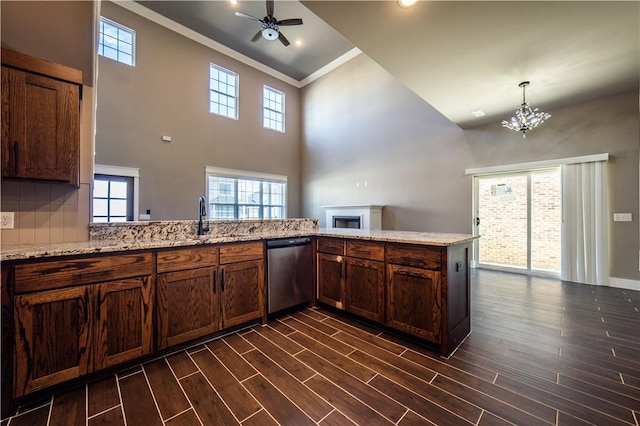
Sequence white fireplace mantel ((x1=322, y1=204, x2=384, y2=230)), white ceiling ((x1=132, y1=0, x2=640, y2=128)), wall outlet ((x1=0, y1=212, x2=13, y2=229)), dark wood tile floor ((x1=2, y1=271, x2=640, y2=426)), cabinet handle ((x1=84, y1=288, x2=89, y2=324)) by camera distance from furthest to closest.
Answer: white fireplace mantel ((x1=322, y1=204, x2=384, y2=230))
white ceiling ((x1=132, y1=0, x2=640, y2=128))
wall outlet ((x1=0, y1=212, x2=13, y2=229))
cabinet handle ((x1=84, y1=288, x2=89, y2=324))
dark wood tile floor ((x1=2, y1=271, x2=640, y2=426))

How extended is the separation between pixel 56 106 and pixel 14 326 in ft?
4.83

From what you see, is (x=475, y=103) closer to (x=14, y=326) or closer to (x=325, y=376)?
(x=325, y=376)

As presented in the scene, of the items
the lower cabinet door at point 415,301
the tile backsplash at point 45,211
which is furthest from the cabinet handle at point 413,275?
the tile backsplash at point 45,211

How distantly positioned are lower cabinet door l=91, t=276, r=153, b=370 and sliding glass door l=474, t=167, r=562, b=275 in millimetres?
5409

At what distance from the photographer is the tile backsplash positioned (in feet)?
6.21

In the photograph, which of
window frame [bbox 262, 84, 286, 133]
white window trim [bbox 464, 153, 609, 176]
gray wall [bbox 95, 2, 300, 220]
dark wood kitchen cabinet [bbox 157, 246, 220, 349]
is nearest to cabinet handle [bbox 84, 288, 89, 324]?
dark wood kitchen cabinet [bbox 157, 246, 220, 349]

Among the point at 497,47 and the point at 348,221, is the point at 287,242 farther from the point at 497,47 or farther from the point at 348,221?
the point at 348,221

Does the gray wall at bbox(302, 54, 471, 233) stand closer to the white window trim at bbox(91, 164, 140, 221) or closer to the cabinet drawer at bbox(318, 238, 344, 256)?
the cabinet drawer at bbox(318, 238, 344, 256)

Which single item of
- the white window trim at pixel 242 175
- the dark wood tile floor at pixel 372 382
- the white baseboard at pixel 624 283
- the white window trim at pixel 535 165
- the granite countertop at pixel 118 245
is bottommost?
the dark wood tile floor at pixel 372 382

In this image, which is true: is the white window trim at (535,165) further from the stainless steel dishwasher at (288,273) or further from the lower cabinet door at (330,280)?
the stainless steel dishwasher at (288,273)

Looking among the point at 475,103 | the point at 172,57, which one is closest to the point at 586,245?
the point at 475,103

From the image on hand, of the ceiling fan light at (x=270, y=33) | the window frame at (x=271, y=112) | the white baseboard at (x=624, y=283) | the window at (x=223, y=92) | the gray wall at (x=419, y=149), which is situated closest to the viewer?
the white baseboard at (x=624, y=283)

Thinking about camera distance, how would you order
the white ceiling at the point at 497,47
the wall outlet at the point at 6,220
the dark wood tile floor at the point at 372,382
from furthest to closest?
the white ceiling at the point at 497,47 → the wall outlet at the point at 6,220 → the dark wood tile floor at the point at 372,382

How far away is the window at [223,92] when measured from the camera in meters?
6.61
